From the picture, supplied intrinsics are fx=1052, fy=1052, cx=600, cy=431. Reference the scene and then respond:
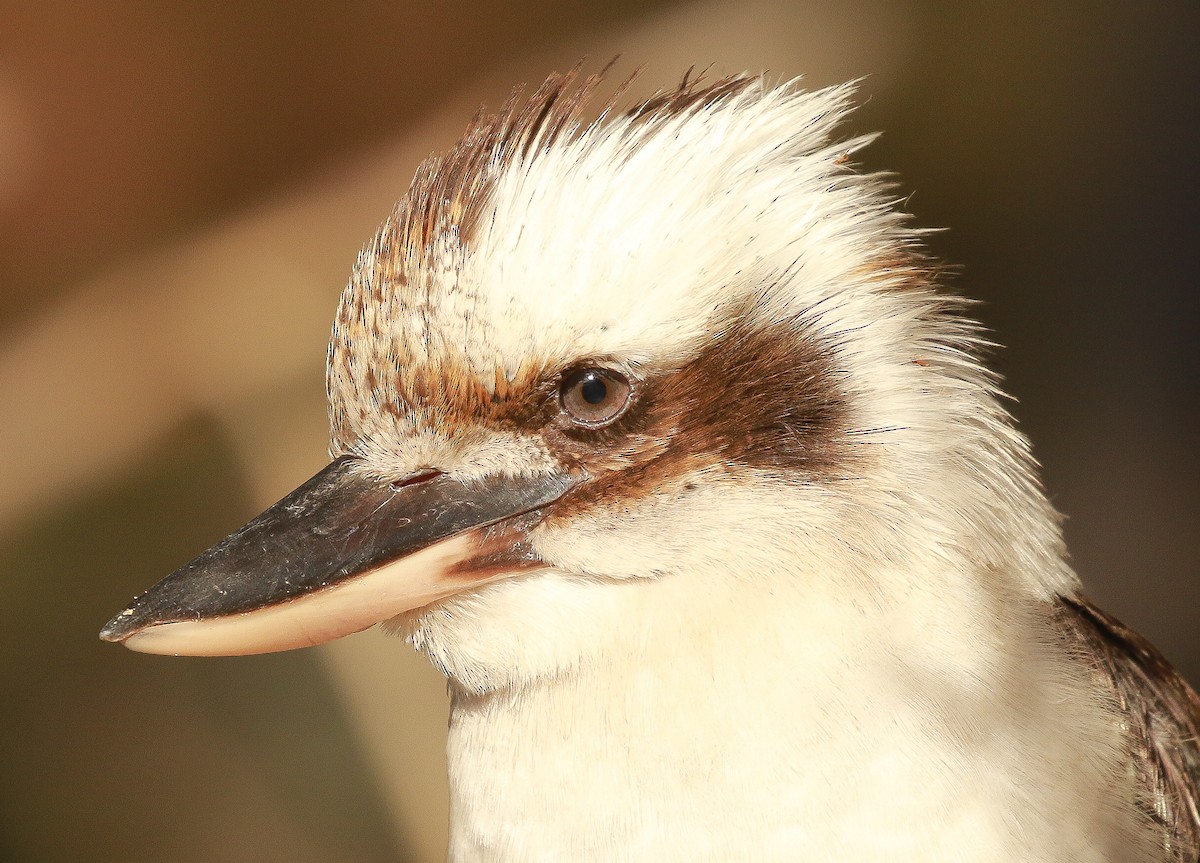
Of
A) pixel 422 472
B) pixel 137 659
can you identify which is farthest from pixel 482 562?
pixel 137 659

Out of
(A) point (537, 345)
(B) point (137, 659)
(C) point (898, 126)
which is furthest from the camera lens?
(C) point (898, 126)

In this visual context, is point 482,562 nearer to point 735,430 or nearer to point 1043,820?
point 735,430

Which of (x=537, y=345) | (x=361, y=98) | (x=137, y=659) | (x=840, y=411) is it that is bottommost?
(x=137, y=659)

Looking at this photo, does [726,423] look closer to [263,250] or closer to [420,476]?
[420,476]

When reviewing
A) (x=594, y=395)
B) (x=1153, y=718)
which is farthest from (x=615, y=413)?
(x=1153, y=718)

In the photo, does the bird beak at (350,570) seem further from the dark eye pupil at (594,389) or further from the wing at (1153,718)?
the wing at (1153,718)

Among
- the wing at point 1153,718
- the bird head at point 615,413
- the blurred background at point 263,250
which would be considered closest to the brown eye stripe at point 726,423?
the bird head at point 615,413

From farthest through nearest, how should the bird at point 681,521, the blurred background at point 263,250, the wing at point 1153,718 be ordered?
1. the blurred background at point 263,250
2. the wing at point 1153,718
3. the bird at point 681,521
